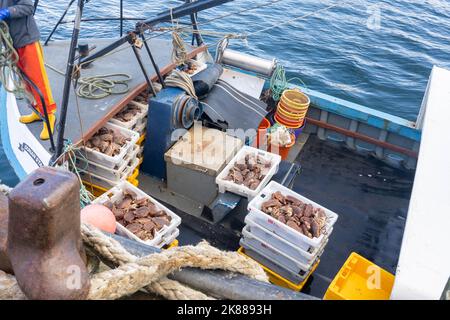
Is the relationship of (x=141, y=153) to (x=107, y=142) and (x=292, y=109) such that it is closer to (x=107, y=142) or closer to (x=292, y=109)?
(x=107, y=142)

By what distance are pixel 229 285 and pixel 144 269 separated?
1.00 feet

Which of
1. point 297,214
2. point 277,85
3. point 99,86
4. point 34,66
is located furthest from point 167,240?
Result: point 277,85

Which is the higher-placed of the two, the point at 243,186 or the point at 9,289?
the point at 9,289

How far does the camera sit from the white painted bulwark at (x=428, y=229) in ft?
8.80

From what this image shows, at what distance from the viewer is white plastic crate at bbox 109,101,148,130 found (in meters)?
5.57

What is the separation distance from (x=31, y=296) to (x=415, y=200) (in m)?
3.23

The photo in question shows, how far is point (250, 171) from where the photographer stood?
531 centimetres

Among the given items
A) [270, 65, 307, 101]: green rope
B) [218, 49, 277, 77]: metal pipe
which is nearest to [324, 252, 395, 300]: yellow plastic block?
[270, 65, 307, 101]: green rope

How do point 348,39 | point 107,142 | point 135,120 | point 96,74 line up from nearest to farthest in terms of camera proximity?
point 107,142
point 135,120
point 96,74
point 348,39

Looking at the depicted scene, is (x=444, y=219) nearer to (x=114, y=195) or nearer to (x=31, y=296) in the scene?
(x=31, y=296)

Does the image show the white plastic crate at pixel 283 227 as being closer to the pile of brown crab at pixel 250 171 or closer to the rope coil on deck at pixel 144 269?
the pile of brown crab at pixel 250 171

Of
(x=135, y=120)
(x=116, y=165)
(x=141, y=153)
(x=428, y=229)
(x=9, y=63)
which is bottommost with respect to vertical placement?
(x=141, y=153)

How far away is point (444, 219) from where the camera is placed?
3.14 m
